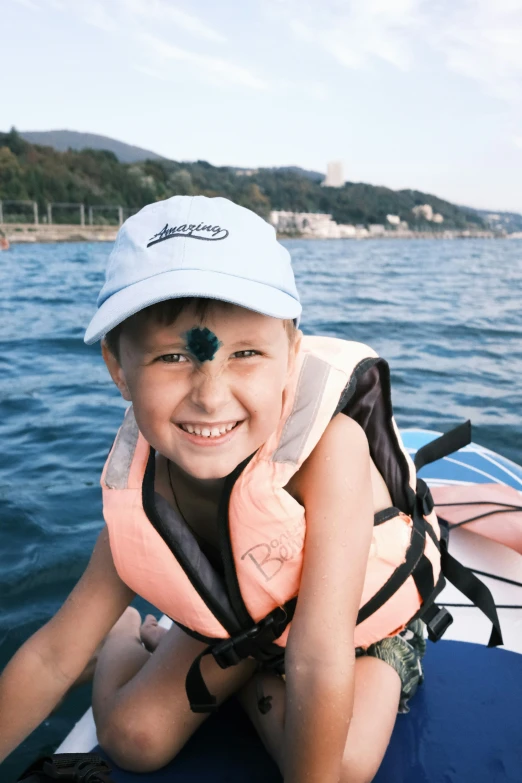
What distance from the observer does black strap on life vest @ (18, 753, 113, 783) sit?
1.35m

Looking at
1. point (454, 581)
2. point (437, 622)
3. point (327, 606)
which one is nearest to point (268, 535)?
point (327, 606)

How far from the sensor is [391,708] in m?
1.68

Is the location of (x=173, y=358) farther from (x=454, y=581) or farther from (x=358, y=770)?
(x=454, y=581)

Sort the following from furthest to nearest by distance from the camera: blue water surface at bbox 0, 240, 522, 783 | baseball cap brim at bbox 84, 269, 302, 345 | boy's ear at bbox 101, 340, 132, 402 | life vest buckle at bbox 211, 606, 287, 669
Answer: blue water surface at bbox 0, 240, 522, 783 < life vest buckle at bbox 211, 606, 287, 669 < boy's ear at bbox 101, 340, 132, 402 < baseball cap brim at bbox 84, 269, 302, 345

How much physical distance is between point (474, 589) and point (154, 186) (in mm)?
66797

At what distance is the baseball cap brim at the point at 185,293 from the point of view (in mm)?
1229

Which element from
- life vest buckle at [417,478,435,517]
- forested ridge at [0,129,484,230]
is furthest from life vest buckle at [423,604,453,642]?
forested ridge at [0,129,484,230]

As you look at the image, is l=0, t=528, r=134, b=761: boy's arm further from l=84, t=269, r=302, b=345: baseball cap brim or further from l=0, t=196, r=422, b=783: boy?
l=84, t=269, r=302, b=345: baseball cap brim

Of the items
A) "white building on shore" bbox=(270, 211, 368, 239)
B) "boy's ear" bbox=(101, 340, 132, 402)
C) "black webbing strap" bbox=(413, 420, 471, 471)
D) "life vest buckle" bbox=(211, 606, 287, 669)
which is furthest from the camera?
"white building on shore" bbox=(270, 211, 368, 239)

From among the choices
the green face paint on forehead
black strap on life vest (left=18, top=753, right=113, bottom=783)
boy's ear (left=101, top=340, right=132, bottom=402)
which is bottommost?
black strap on life vest (left=18, top=753, right=113, bottom=783)

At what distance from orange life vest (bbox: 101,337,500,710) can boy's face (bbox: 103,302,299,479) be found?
132mm

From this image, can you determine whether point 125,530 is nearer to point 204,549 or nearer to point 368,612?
point 204,549

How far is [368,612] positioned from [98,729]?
0.79m

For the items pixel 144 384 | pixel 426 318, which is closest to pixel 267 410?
pixel 144 384
